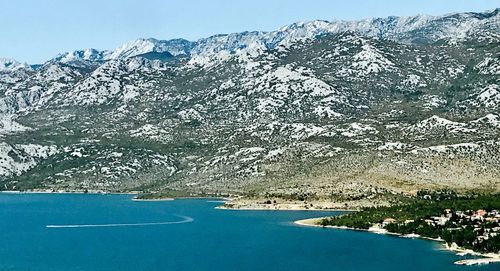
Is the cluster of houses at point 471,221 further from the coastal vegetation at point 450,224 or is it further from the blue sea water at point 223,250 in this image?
the blue sea water at point 223,250

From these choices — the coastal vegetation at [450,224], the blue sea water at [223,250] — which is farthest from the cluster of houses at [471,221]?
the blue sea water at [223,250]

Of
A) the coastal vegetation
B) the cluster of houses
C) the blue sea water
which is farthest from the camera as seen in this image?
the cluster of houses

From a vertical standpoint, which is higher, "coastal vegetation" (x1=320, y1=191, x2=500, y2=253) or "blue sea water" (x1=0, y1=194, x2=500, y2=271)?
"coastal vegetation" (x1=320, y1=191, x2=500, y2=253)

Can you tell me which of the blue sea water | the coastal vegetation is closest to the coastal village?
the coastal vegetation

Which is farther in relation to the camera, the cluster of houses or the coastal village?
the cluster of houses

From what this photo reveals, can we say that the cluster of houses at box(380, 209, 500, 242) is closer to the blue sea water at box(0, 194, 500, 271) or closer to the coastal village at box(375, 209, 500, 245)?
the coastal village at box(375, 209, 500, 245)

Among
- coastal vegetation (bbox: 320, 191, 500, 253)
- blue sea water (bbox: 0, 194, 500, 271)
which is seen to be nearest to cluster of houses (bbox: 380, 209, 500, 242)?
coastal vegetation (bbox: 320, 191, 500, 253)

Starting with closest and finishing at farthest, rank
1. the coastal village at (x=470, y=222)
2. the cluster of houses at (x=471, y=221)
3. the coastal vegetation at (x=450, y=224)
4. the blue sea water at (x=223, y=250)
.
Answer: the blue sea water at (x=223, y=250), the coastal vegetation at (x=450, y=224), the coastal village at (x=470, y=222), the cluster of houses at (x=471, y=221)

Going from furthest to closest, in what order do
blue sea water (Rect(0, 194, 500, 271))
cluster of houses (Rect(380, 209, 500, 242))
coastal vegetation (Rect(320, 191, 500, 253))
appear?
1. cluster of houses (Rect(380, 209, 500, 242))
2. coastal vegetation (Rect(320, 191, 500, 253))
3. blue sea water (Rect(0, 194, 500, 271))

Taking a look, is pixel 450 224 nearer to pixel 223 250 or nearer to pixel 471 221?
pixel 471 221

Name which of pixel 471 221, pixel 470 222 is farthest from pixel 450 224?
pixel 471 221

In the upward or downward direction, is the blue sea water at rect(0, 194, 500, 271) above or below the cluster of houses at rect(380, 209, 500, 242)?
below

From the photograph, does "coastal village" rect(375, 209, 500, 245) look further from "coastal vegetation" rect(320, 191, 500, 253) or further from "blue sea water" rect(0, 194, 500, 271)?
"blue sea water" rect(0, 194, 500, 271)

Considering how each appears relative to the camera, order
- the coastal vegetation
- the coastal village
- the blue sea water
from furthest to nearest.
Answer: the coastal village < the coastal vegetation < the blue sea water
